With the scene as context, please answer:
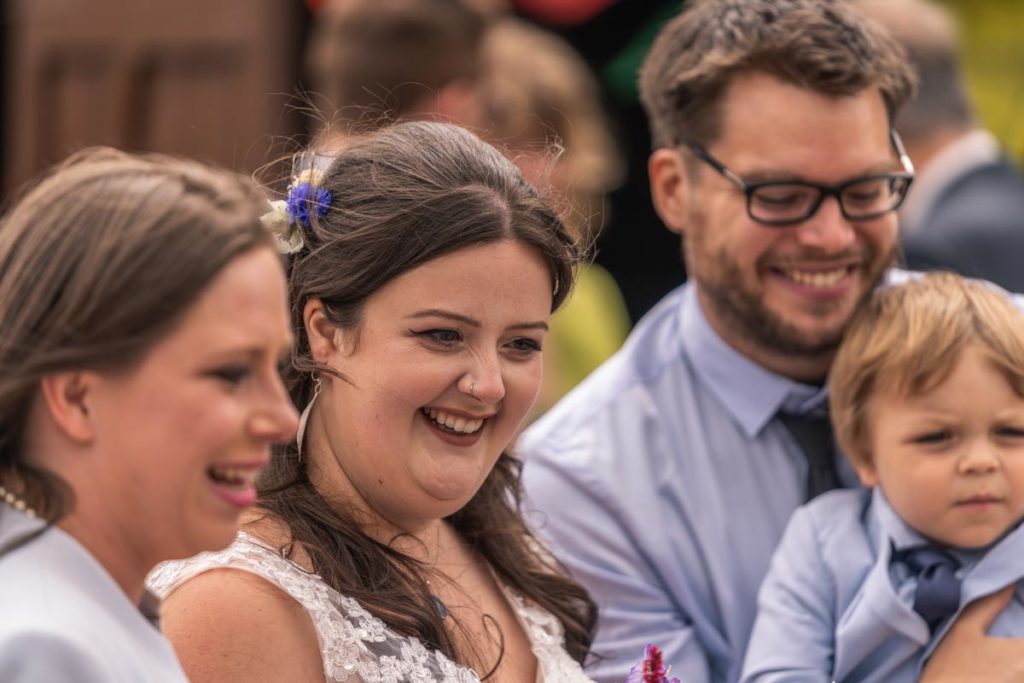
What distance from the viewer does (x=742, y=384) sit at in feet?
10.7

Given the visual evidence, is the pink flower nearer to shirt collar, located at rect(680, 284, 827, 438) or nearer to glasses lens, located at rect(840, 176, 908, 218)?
shirt collar, located at rect(680, 284, 827, 438)

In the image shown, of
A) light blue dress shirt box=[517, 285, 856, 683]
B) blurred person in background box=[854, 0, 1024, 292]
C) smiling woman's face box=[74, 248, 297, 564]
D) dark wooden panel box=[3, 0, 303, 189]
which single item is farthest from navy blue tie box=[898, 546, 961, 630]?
dark wooden panel box=[3, 0, 303, 189]

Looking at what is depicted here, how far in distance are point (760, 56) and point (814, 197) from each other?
32cm

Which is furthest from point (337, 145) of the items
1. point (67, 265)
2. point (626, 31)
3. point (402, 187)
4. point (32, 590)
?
point (626, 31)

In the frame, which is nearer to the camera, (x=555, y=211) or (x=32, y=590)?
(x=32, y=590)

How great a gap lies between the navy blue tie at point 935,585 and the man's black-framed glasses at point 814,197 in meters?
0.71

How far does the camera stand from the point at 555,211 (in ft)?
8.18

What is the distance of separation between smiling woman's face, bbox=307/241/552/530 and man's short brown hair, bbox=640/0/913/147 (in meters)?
1.00

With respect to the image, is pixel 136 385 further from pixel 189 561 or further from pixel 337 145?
pixel 337 145

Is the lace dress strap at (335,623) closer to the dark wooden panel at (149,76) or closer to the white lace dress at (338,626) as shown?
the white lace dress at (338,626)

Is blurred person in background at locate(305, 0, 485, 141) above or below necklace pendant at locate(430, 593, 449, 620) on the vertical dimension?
above

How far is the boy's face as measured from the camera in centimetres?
274

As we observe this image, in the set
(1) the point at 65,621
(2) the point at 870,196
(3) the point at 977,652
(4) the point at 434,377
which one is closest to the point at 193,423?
(1) the point at 65,621

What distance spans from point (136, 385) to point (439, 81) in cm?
279
